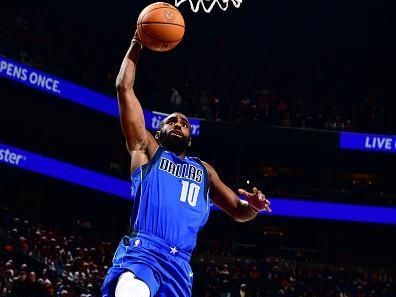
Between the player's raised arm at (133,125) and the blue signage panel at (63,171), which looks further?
the blue signage panel at (63,171)

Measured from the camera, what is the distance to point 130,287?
3.23 metres

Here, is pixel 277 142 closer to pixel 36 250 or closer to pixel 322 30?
pixel 322 30

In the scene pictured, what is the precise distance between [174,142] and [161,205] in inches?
18.0

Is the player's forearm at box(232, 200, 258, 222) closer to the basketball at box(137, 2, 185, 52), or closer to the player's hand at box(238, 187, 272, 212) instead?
the player's hand at box(238, 187, 272, 212)

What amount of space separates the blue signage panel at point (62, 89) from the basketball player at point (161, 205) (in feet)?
47.4

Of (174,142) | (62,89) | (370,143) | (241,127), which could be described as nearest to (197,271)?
(241,127)

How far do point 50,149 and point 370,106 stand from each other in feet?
38.1

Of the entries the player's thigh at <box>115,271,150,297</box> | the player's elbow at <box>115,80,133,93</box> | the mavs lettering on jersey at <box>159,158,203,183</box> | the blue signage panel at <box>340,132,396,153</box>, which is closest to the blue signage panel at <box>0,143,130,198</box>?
the blue signage panel at <box>340,132,396,153</box>

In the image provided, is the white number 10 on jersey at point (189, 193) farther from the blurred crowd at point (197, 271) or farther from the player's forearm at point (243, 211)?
the blurred crowd at point (197, 271)

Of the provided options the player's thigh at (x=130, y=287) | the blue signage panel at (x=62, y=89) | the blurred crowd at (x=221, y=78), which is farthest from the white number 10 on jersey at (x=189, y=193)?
the blurred crowd at (x=221, y=78)

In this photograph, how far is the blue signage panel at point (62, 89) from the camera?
1772cm

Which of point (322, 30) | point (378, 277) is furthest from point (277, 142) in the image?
point (322, 30)

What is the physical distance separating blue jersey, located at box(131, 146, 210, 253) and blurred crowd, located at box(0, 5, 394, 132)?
15.6m

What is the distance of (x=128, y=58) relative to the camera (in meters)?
4.00
